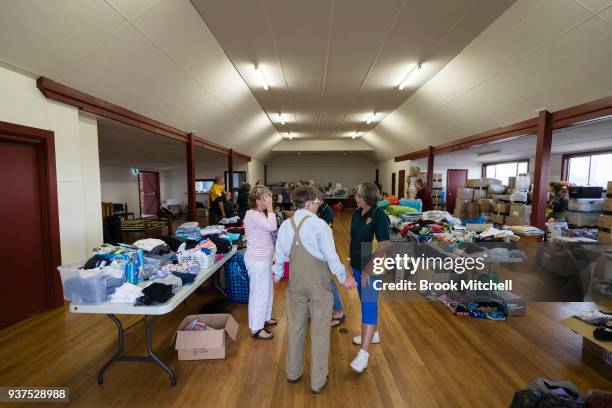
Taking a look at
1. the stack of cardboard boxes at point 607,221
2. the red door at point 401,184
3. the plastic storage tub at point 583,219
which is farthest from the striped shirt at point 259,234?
the red door at point 401,184

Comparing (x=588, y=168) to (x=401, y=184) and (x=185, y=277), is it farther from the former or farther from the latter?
(x=185, y=277)

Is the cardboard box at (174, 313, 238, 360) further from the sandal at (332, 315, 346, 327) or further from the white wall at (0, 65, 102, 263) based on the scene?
the white wall at (0, 65, 102, 263)

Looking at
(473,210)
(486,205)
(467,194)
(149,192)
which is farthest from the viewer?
(149,192)

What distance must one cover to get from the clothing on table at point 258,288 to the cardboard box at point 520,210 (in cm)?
568

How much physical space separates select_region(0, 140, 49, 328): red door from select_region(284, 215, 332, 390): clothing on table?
2943 mm

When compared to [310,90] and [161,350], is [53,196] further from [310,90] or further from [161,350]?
[310,90]

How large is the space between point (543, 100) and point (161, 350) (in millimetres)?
5628

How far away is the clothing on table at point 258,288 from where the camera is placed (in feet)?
8.25

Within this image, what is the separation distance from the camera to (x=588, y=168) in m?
8.12

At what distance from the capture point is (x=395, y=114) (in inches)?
304

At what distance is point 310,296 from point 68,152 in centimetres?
336

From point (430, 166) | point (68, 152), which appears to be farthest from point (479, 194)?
point (68, 152)

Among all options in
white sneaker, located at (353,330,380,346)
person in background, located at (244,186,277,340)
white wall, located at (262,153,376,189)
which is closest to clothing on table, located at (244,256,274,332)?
person in background, located at (244,186,277,340)

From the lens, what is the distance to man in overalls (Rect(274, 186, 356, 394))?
1796mm
